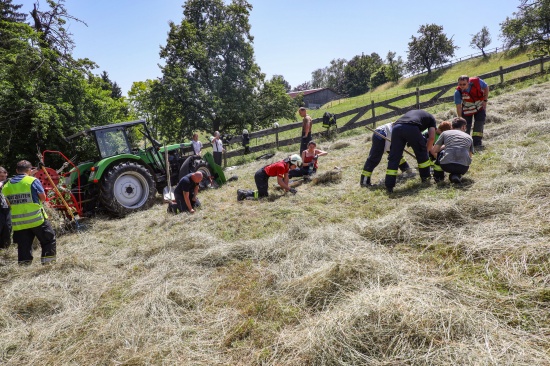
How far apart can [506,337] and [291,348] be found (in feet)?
4.20

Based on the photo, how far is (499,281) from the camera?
2523 mm

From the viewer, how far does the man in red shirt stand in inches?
249

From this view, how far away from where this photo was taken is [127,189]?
22.2ft

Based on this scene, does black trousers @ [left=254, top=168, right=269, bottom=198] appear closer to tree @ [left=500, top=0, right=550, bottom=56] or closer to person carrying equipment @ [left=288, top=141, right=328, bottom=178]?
person carrying equipment @ [left=288, top=141, right=328, bottom=178]

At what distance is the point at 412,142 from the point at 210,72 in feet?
40.5

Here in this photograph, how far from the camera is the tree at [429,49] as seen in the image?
4529 centimetres

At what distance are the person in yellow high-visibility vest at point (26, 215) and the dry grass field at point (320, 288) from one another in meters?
0.23

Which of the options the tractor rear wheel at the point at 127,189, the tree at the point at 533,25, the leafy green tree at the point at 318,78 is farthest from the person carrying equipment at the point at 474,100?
the leafy green tree at the point at 318,78

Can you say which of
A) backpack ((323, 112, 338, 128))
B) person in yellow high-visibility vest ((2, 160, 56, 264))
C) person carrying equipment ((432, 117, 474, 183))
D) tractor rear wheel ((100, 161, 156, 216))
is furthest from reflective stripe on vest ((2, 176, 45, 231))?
backpack ((323, 112, 338, 128))

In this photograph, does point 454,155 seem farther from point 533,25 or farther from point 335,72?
point 335,72

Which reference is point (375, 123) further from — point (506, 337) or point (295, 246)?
point (506, 337)

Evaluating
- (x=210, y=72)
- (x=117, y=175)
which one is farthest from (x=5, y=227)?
(x=210, y=72)

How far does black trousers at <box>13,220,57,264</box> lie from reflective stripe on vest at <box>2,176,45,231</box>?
3.7 inches

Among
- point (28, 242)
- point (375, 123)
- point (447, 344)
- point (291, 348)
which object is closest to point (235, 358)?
point (291, 348)
